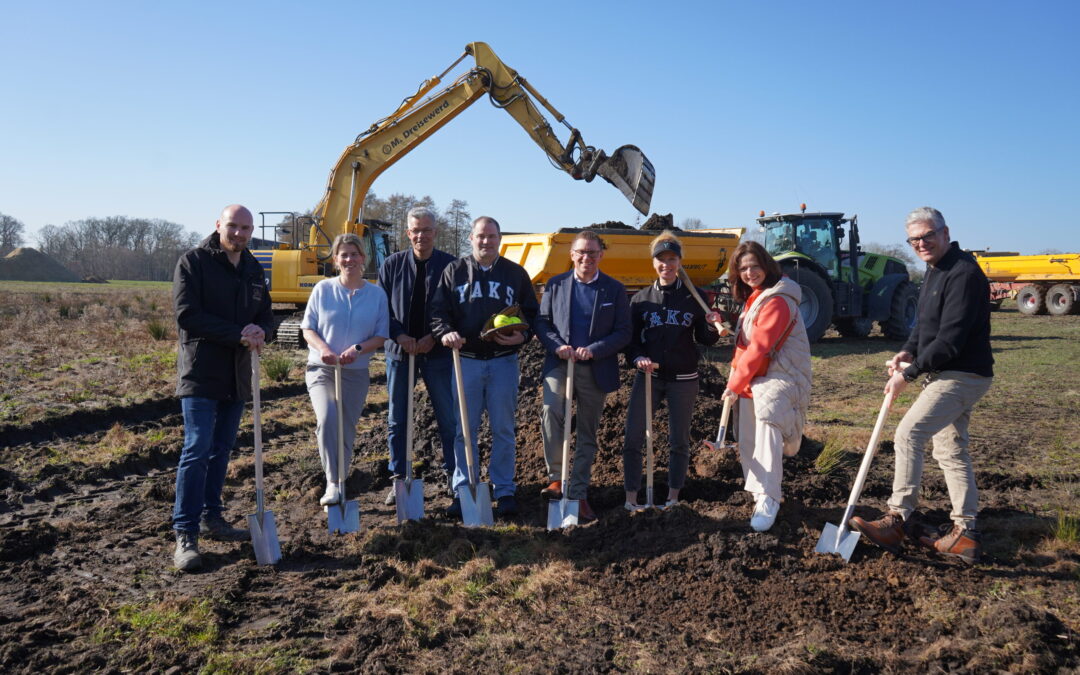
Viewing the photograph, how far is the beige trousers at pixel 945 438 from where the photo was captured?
379cm

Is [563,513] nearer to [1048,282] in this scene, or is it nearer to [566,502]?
[566,502]

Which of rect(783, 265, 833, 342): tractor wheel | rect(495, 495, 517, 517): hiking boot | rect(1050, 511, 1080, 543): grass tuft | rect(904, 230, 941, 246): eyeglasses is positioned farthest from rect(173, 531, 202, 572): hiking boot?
rect(783, 265, 833, 342): tractor wheel

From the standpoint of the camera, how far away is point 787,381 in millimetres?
4141

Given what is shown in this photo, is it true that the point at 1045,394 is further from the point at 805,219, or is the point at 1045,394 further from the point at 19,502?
the point at 19,502

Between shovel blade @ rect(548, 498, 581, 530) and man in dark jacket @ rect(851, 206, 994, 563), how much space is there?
162 cm

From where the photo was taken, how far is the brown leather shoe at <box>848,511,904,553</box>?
12.8ft

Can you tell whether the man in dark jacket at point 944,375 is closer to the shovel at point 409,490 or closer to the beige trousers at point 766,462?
the beige trousers at point 766,462

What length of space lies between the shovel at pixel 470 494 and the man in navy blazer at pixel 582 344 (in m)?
0.44

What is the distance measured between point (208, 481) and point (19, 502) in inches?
72.1

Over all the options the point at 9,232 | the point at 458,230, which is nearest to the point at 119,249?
the point at 9,232

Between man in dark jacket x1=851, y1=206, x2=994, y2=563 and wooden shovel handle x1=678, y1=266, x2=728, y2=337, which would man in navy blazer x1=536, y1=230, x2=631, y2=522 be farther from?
man in dark jacket x1=851, y1=206, x2=994, y2=563

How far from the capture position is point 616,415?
20.2 ft

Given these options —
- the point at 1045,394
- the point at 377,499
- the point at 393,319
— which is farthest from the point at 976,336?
the point at 1045,394

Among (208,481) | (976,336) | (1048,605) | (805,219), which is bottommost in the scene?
(1048,605)
